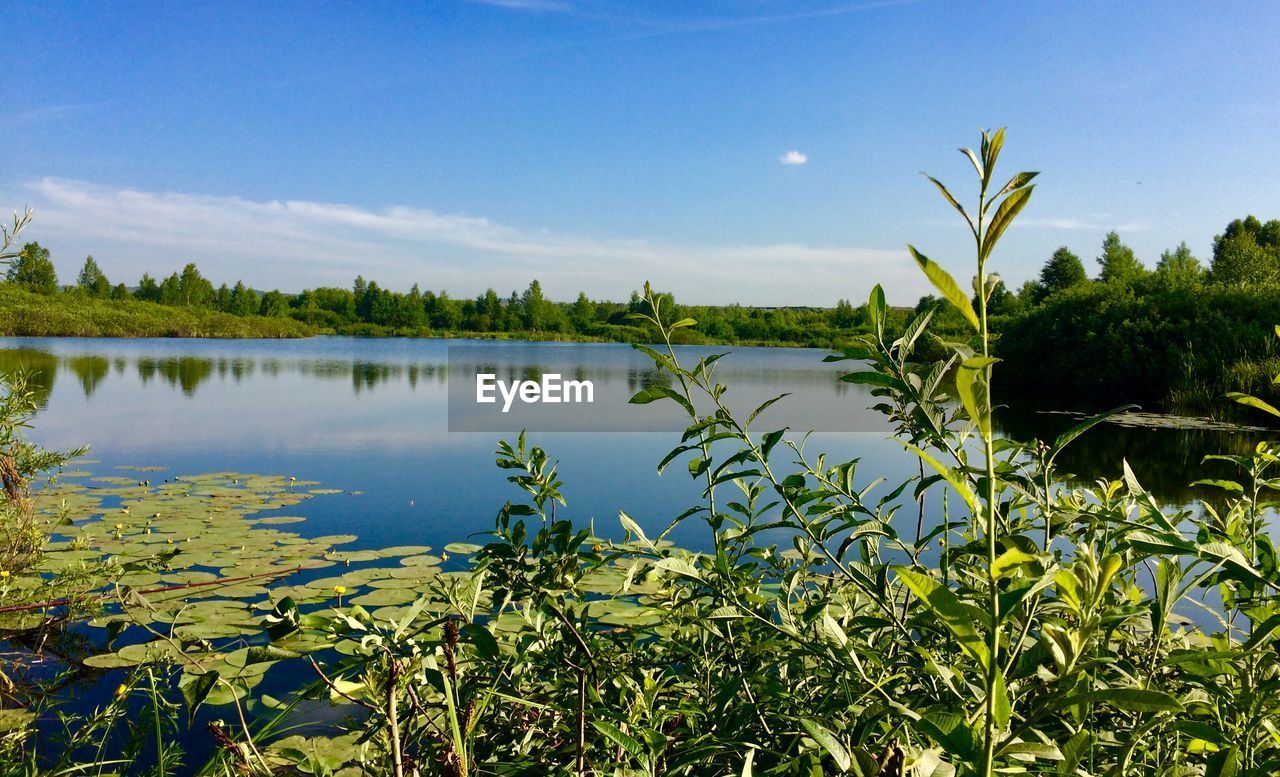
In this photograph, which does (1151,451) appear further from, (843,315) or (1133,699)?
(843,315)

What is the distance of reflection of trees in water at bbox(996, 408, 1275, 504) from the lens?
25.1ft

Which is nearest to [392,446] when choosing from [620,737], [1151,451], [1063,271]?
[1151,451]

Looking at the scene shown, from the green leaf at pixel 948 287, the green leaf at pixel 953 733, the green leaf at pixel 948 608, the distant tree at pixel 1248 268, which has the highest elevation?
the distant tree at pixel 1248 268

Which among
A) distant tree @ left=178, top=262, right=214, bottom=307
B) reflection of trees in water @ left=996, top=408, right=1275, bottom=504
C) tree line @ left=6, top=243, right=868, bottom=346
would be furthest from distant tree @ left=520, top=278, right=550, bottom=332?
reflection of trees in water @ left=996, top=408, right=1275, bottom=504

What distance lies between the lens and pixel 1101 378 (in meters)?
15.7

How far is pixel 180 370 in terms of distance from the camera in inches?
891

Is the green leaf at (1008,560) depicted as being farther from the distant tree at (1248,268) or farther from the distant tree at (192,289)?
the distant tree at (192,289)

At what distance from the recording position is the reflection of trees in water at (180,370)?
18578mm

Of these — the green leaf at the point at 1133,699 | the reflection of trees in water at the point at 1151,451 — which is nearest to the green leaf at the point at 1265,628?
the green leaf at the point at 1133,699

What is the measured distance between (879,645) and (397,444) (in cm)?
1020

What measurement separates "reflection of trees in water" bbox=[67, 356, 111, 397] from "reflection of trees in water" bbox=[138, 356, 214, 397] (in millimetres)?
880

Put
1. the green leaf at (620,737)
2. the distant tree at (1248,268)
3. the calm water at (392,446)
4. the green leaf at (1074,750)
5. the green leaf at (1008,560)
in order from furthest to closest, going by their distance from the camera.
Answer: the distant tree at (1248,268) < the calm water at (392,446) < the green leaf at (620,737) < the green leaf at (1074,750) < the green leaf at (1008,560)

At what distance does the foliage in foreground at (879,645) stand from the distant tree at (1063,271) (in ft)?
106

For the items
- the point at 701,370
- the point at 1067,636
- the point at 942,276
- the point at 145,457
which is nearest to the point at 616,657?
the point at 701,370
